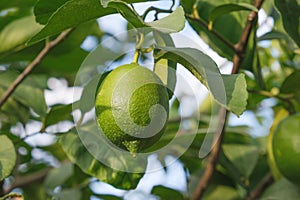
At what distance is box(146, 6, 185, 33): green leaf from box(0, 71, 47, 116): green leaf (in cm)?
68

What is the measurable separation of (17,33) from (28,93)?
0.52 ft

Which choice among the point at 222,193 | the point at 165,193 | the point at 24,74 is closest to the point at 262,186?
the point at 222,193

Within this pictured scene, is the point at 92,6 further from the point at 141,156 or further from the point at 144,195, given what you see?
the point at 144,195

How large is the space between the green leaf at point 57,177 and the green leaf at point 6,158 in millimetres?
608

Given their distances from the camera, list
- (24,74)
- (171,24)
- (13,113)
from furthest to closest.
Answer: (13,113)
(24,74)
(171,24)

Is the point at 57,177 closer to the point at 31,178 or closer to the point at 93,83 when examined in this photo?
the point at 31,178

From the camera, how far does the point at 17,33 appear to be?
1457mm

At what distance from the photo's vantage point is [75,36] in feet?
5.09

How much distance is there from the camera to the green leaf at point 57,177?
1.62 metres

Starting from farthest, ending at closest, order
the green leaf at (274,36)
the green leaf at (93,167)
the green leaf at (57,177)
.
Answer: the green leaf at (57,177) < the green leaf at (274,36) < the green leaf at (93,167)

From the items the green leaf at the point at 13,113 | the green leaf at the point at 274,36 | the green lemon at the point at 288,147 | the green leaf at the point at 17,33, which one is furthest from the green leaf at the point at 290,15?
the green leaf at the point at 13,113

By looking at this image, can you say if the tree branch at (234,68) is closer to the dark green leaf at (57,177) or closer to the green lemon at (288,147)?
the green lemon at (288,147)

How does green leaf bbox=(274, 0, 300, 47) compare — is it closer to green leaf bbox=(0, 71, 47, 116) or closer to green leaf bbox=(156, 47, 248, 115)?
green leaf bbox=(156, 47, 248, 115)

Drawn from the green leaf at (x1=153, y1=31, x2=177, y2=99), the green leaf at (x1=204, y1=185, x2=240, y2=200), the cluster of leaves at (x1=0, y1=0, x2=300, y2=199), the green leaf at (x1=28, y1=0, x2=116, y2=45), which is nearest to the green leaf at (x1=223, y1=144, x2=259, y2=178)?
the cluster of leaves at (x1=0, y1=0, x2=300, y2=199)
